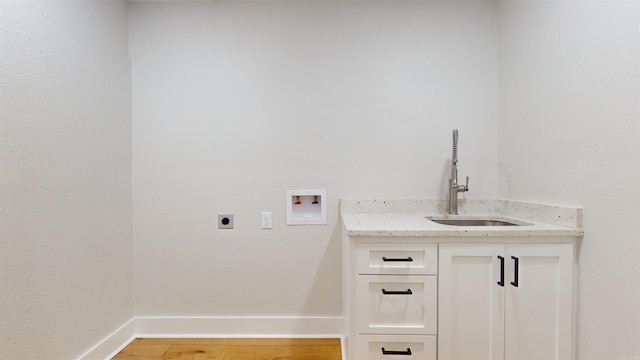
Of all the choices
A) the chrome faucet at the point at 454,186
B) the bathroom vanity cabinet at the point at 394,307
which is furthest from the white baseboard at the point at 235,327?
the chrome faucet at the point at 454,186

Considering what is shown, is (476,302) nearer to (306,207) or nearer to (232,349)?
(306,207)

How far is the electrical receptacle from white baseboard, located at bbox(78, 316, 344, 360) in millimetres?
633

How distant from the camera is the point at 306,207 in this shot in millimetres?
2232

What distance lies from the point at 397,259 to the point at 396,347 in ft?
1.36

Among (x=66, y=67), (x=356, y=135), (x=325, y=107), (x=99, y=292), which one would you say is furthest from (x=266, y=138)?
(x=99, y=292)

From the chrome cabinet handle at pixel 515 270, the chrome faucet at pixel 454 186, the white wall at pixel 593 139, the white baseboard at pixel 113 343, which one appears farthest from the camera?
the chrome faucet at pixel 454 186

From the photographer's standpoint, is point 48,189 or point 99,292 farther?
point 99,292

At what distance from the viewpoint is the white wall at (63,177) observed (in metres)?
1.37

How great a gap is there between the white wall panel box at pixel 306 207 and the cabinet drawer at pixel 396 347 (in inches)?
34.3

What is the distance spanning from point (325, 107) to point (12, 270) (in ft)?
6.01

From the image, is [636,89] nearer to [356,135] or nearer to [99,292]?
[356,135]

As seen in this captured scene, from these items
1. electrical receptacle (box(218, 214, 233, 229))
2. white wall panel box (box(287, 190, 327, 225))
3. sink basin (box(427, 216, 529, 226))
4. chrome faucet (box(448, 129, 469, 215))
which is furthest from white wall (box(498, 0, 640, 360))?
electrical receptacle (box(218, 214, 233, 229))

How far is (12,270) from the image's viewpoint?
1.36m

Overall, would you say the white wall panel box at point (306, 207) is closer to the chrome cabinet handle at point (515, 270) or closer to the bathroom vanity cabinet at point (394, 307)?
the bathroom vanity cabinet at point (394, 307)
